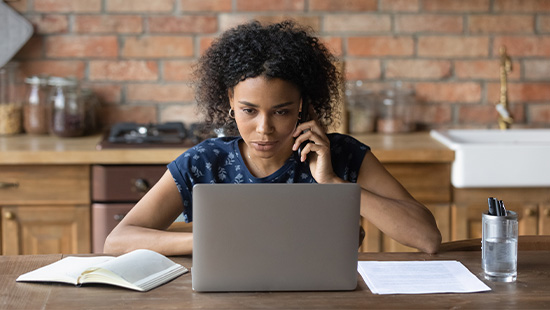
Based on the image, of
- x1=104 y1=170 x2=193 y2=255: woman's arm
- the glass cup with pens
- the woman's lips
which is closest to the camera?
the glass cup with pens

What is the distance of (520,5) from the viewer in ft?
10.1

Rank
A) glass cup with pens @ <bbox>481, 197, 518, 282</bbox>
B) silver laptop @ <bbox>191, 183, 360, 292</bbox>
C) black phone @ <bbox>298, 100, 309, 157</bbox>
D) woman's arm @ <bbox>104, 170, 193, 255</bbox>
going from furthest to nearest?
black phone @ <bbox>298, 100, 309, 157</bbox> → woman's arm @ <bbox>104, 170, 193, 255</bbox> → glass cup with pens @ <bbox>481, 197, 518, 282</bbox> → silver laptop @ <bbox>191, 183, 360, 292</bbox>

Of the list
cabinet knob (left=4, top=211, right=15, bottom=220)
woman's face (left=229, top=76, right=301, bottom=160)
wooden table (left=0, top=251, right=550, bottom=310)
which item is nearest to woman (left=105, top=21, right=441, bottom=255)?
woman's face (left=229, top=76, right=301, bottom=160)

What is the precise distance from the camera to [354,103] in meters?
3.05

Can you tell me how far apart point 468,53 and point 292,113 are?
169 cm

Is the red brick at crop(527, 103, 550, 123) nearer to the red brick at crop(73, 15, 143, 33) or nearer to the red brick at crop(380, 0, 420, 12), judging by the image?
the red brick at crop(380, 0, 420, 12)

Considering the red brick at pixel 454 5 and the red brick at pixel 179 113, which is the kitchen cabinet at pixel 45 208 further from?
the red brick at pixel 454 5

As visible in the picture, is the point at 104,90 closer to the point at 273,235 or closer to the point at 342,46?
the point at 342,46

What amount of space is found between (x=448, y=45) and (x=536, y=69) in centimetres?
40

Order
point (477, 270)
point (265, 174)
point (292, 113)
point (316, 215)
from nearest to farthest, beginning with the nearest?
point (316, 215) → point (477, 270) → point (292, 113) → point (265, 174)

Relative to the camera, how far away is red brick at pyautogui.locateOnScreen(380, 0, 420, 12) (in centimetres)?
305

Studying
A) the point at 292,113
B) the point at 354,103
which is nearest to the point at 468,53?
the point at 354,103

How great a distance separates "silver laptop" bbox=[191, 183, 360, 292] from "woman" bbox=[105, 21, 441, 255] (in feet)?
0.90

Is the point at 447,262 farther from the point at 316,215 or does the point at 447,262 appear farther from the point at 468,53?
the point at 468,53
